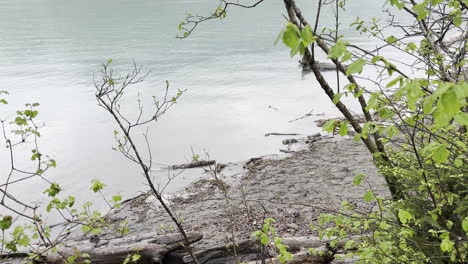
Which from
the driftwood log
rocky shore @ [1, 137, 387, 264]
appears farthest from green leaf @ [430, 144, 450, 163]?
the driftwood log

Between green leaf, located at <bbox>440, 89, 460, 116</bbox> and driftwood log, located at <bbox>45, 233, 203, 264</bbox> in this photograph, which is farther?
driftwood log, located at <bbox>45, 233, 203, 264</bbox>

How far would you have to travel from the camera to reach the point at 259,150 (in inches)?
535

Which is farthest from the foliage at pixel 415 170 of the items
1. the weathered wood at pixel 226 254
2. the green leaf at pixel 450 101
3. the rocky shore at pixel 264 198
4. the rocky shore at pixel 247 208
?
the rocky shore at pixel 264 198

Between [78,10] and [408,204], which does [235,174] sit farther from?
[78,10]

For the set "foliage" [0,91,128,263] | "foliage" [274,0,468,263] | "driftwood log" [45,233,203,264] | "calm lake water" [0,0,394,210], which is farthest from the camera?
"calm lake water" [0,0,394,210]

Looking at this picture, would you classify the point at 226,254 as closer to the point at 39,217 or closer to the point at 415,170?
the point at 39,217

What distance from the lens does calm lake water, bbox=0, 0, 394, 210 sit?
13.6m

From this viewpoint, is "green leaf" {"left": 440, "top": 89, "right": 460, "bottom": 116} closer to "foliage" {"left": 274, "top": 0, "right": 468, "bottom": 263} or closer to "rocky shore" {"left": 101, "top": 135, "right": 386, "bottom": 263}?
"foliage" {"left": 274, "top": 0, "right": 468, "bottom": 263}

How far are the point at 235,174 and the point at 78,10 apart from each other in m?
62.2

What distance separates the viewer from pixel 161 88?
21.7 meters

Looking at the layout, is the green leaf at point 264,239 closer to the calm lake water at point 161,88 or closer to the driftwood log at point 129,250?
the driftwood log at point 129,250

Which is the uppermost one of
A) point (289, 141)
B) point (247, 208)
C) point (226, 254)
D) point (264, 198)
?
point (247, 208)

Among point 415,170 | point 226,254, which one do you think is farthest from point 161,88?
point 415,170

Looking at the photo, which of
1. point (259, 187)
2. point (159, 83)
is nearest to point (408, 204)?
point (259, 187)
